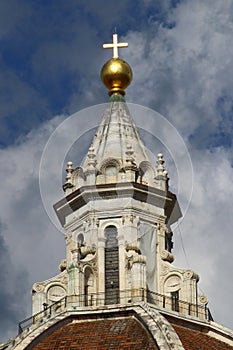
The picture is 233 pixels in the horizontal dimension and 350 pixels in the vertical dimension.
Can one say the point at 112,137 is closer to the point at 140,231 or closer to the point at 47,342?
the point at 140,231

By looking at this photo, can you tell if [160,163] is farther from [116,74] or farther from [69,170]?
[116,74]

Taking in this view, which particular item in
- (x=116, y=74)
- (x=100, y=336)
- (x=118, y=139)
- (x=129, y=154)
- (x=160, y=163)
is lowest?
(x=100, y=336)

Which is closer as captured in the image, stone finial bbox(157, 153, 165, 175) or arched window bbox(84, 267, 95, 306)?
arched window bbox(84, 267, 95, 306)

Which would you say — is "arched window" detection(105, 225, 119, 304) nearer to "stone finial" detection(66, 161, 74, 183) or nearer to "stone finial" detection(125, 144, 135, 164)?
"stone finial" detection(125, 144, 135, 164)

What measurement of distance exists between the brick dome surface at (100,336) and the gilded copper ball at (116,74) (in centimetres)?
1312

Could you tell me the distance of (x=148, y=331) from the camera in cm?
8019

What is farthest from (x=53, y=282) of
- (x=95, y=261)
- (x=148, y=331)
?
(x=148, y=331)

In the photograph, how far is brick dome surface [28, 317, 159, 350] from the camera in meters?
79.7

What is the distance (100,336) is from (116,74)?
14738 millimetres

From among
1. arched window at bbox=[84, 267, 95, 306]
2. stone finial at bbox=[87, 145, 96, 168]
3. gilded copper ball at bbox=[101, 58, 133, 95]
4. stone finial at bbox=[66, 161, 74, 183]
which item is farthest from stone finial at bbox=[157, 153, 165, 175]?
arched window at bbox=[84, 267, 95, 306]

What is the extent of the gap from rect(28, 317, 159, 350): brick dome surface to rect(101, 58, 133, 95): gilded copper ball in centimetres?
1312

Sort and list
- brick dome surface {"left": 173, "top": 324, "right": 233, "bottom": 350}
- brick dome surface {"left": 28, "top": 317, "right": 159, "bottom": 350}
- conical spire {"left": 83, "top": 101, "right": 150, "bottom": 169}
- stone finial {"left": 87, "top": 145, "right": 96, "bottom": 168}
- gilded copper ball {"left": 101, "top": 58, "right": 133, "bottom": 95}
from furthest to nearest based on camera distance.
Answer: gilded copper ball {"left": 101, "top": 58, "right": 133, "bottom": 95} → conical spire {"left": 83, "top": 101, "right": 150, "bottom": 169} → stone finial {"left": 87, "top": 145, "right": 96, "bottom": 168} → brick dome surface {"left": 173, "top": 324, "right": 233, "bottom": 350} → brick dome surface {"left": 28, "top": 317, "right": 159, "bottom": 350}

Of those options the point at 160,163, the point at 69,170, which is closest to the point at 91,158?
the point at 69,170

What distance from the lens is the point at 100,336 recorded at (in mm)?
80812
